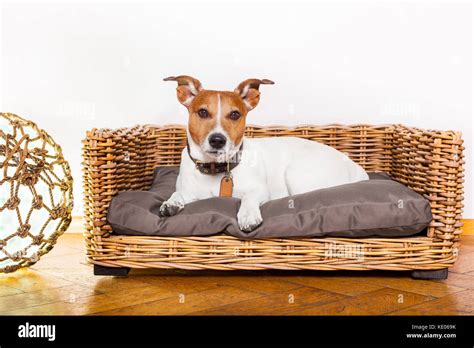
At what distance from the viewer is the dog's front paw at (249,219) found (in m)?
2.63

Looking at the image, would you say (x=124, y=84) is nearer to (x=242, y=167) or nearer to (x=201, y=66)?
(x=201, y=66)

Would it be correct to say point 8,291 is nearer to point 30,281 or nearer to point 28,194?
point 30,281

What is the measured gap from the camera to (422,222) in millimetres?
2654

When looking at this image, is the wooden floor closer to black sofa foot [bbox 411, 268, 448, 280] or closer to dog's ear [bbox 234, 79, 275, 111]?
black sofa foot [bbox 411, 268, 448, 280]

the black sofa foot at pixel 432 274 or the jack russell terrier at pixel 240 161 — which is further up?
the jack russell terrier at pixel 240 161

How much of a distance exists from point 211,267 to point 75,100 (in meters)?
1.76

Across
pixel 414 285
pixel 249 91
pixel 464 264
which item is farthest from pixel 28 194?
pixel 464 264

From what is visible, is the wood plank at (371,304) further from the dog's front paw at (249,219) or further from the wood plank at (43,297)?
the wood plank at (43,297)

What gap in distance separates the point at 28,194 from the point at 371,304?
1.47 meters

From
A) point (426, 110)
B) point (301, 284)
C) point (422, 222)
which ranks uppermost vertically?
point (426, 110)

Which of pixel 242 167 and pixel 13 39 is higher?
pixel 13 39

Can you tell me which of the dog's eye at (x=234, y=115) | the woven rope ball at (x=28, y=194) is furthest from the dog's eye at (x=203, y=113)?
the woven rope ball at (x=28, y=194)

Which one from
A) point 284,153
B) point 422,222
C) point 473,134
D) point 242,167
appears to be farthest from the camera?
point 473,134

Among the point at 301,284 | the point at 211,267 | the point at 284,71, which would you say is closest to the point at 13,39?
the point at 284,71
